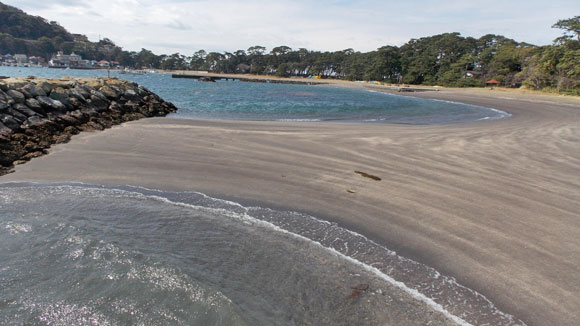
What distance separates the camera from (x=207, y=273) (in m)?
4.36

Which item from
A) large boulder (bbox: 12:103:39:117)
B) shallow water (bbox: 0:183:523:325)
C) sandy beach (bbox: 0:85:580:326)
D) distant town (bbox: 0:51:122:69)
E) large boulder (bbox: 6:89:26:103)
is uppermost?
distant town (bbox: 0:51:122:69)

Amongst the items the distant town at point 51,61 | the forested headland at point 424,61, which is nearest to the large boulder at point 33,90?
the forested headland at point 424,61

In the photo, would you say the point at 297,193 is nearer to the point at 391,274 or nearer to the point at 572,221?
the point at 391,274

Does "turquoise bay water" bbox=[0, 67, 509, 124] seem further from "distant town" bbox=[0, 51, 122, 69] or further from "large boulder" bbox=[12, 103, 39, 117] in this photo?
"distant town" bbox=[0, 51, 122, 69]

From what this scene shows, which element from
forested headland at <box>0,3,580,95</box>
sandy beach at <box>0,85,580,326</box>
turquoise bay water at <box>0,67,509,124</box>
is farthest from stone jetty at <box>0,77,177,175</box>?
forested headland at <box>0,3,580,95</box>

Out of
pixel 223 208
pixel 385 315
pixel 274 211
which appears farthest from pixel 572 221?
pixel 223 208

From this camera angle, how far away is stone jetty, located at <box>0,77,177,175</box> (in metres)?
10.2

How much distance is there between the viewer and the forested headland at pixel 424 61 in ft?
177

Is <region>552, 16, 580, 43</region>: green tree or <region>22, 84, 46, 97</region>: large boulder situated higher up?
<region>552, 16, 580, 43</region>: green tree

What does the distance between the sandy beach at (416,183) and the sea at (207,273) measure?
0.59 metres

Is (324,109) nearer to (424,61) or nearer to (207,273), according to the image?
(207,273)

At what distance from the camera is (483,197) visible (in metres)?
6.99

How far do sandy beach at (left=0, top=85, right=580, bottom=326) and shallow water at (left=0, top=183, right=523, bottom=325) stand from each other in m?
0.66

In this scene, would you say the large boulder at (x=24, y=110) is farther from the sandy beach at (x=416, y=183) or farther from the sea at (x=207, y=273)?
the sea at (x=207, y=273)
